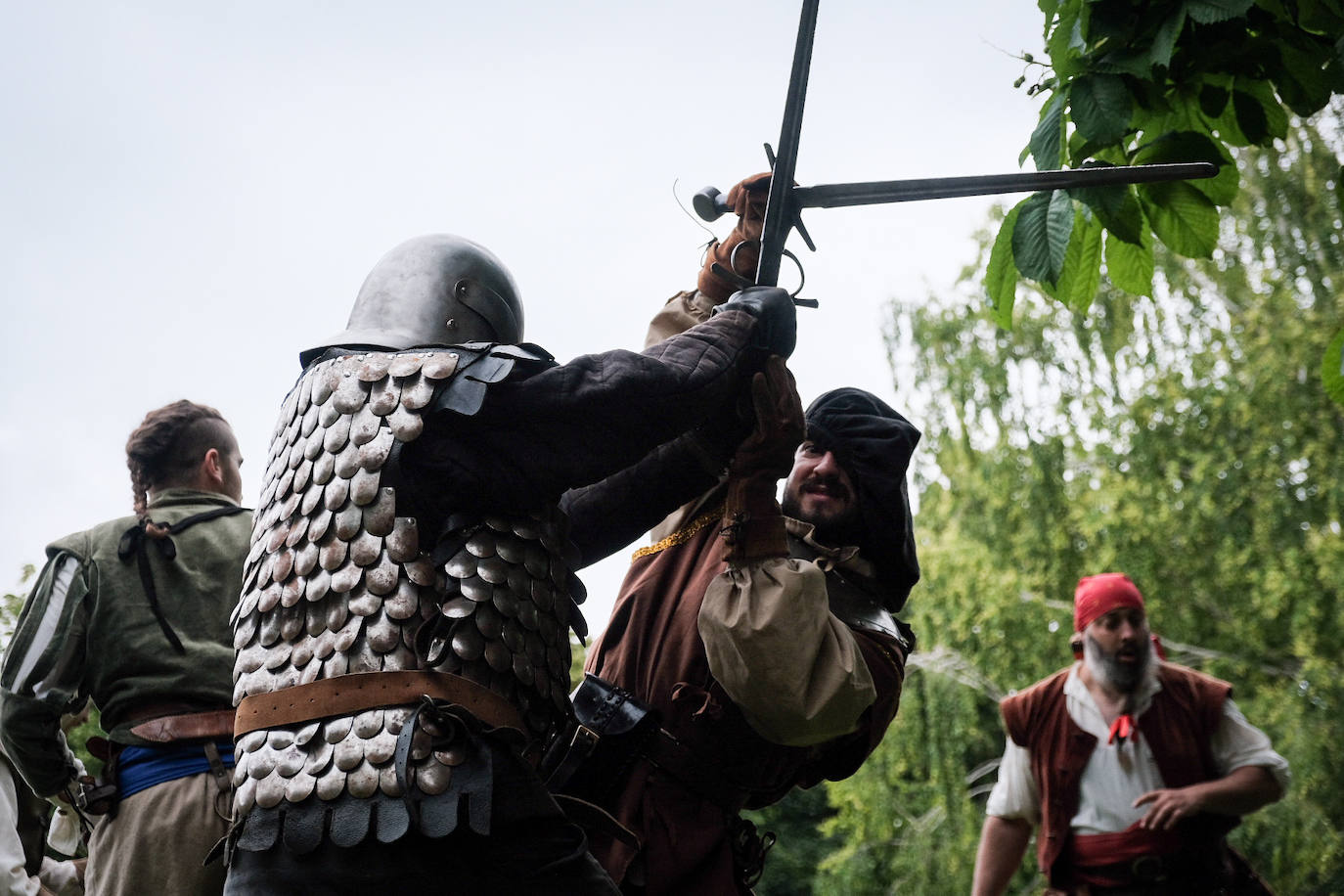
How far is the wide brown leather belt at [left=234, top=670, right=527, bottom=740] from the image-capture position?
2.22m

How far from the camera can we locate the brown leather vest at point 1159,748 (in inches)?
210

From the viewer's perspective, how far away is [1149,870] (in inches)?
203

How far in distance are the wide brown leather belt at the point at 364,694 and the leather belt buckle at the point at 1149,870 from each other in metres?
3.64

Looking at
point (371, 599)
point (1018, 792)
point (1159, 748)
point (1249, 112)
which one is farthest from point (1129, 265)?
point (1018, 792)

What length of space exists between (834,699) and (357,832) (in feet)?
3.23

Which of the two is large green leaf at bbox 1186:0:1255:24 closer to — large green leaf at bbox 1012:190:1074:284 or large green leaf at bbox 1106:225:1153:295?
large green leaf at bbox 1012:190:1074:284

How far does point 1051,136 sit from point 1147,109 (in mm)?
306

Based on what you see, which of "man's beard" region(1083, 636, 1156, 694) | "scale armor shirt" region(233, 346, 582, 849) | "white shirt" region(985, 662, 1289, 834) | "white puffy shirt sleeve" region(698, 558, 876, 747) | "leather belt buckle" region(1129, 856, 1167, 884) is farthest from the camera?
"man's beard" region(1083, 636, 1156, 694)

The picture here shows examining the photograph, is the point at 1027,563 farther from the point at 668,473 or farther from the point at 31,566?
the point at 668,473

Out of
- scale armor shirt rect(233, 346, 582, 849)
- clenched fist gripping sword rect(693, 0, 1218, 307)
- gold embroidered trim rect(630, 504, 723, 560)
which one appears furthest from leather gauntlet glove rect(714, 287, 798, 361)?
gold embroidered trim rect(630, 504, 723, 560)

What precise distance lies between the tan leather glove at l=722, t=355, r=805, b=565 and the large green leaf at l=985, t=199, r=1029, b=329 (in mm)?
718

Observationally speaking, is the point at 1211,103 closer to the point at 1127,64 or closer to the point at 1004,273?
the point at 1127,64

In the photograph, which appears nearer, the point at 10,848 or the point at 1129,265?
the point at 1129,265

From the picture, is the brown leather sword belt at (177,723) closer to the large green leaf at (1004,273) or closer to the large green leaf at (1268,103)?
the large green leaf at (1004,273)
